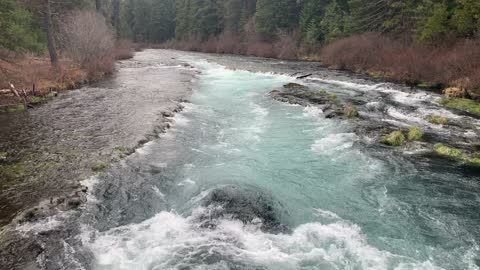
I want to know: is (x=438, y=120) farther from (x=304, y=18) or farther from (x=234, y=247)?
(x=304, y=18)

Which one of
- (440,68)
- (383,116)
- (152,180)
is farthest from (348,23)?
(152,180)

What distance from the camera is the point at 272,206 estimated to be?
9383 millimetres

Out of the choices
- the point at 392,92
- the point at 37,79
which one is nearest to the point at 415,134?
the point at 392,92

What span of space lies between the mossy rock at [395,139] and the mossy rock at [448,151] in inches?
43.7

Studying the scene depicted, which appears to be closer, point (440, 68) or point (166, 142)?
point (166, 142)

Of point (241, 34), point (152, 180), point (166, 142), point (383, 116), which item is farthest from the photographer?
point (241, 34)

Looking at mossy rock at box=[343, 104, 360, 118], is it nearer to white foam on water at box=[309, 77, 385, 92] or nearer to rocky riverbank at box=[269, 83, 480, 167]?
rocky riverbank at box=[269, 83, 480, 167]

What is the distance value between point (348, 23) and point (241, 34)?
26.8 m

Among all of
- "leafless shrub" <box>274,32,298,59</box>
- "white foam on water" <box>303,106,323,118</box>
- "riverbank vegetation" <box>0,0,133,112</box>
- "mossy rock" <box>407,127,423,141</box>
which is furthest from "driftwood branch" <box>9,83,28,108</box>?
"leafless shrub" <box>274,32,298,59</box>

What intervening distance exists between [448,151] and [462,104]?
761 cm

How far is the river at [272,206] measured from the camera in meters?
7.46

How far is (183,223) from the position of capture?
8.59m

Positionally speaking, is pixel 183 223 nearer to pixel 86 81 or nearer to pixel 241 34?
pixel 86 81

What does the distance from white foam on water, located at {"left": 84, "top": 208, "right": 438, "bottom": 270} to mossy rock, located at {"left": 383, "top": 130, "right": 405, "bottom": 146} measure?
6378 millimetres
